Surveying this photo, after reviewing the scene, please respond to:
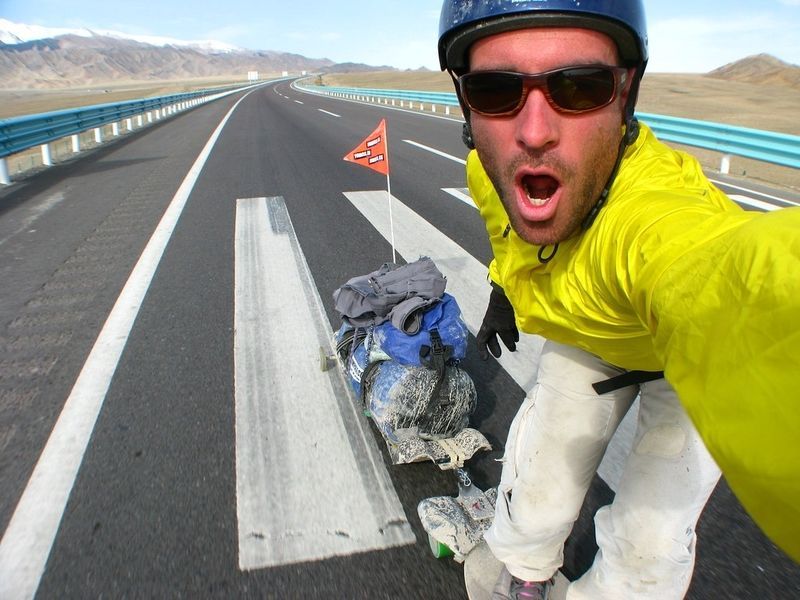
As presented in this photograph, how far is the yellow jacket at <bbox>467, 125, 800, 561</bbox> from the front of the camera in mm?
672

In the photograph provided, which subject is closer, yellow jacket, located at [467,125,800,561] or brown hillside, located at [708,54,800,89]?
yellow jacket, located at [467,125,800,561]

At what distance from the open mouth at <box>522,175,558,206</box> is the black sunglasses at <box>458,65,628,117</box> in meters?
0.16

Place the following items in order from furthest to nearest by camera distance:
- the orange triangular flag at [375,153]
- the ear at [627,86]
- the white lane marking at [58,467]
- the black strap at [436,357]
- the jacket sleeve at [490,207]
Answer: the orange triangular flag at [375,153], the black strap at [436,357], the white lane marking at [58,467], the jacket sleeve at [490,207], the ear at [627,86]

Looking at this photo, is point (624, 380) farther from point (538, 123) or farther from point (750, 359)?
point (750, 359)

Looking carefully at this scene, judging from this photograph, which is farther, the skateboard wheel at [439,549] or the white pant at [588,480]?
→ the skateboard wheel at [439,549]

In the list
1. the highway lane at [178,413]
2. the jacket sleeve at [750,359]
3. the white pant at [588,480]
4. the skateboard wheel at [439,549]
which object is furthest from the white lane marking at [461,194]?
the jacket sleeve at [750,359]

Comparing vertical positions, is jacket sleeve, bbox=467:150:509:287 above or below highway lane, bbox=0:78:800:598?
above

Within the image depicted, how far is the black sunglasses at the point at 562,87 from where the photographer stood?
1.28 m

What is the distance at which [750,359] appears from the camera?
0.72 meters

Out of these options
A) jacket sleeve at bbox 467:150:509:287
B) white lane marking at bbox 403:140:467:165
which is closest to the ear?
jacket sleeve at bbox 467:150:509:287

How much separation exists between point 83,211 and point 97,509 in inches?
249

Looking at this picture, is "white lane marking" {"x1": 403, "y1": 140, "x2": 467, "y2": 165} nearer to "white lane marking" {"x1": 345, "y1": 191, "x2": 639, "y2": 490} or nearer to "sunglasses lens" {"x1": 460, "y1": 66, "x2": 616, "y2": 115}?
"white lane marking" {"x1": 345, "y1": 191, "x2": 639, "y2": 490}

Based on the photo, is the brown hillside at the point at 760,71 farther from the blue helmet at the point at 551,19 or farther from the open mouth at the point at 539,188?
the open mouth at the point at 539,188

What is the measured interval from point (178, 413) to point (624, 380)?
2.35m
